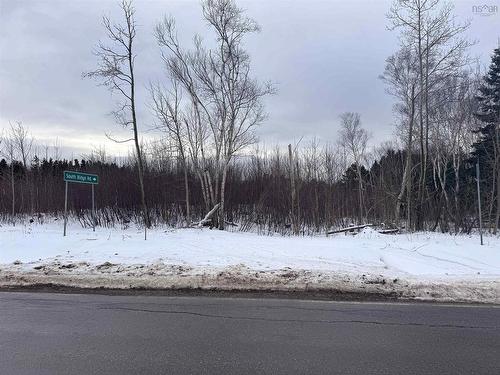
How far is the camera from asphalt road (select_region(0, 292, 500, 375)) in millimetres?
4910

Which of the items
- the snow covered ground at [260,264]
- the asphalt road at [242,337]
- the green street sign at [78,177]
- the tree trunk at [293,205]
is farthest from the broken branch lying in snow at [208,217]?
the asphalt road at [242,337]

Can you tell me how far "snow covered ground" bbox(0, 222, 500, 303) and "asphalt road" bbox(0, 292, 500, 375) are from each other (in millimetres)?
1434

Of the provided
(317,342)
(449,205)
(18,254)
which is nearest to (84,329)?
(317,342)

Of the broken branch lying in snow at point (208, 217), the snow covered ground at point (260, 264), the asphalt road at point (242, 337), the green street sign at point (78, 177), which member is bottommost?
the asphalt road at point (242, 337)

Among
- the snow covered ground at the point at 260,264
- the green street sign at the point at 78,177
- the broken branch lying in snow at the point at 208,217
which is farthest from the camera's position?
the broken branch lying in snow at the point at 208,217

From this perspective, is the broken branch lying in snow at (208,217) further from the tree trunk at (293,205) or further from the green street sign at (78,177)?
the green street sign at (78,177)

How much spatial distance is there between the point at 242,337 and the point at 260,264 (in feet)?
20.4

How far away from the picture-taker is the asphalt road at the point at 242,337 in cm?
491

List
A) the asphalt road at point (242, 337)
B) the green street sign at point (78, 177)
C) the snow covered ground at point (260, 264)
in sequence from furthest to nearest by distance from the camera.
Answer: the green street sign at point (78, 177) < the snow covered ground at point (260, 264) < the asphalt road at point (242, 337)

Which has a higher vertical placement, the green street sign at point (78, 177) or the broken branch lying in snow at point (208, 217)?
the green street sign at point (78, 177)

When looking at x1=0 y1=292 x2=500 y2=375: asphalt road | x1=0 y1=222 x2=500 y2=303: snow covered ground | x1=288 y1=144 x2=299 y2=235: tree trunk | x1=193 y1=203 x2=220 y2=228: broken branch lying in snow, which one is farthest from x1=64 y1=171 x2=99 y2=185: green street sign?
x1=288 y1=144 x2=299 y2=235: tree trunk

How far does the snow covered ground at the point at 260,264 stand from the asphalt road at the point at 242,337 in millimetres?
1434

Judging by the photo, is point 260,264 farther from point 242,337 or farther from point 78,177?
point 78,177

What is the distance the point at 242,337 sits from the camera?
5.98m
